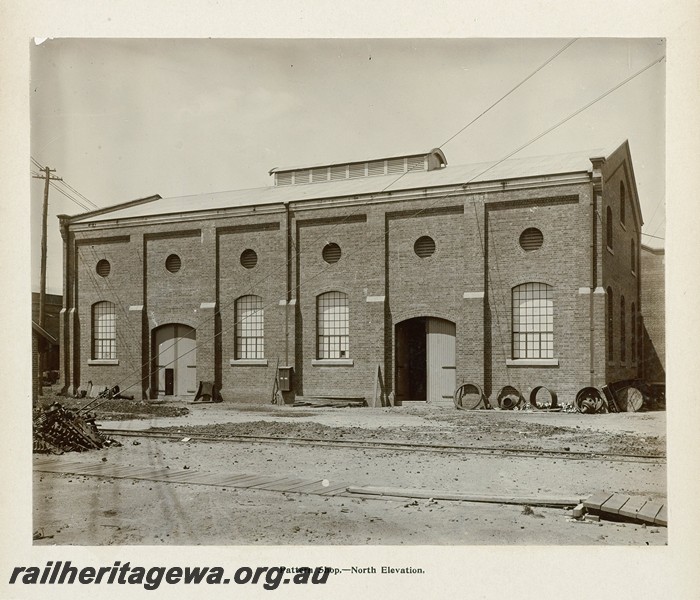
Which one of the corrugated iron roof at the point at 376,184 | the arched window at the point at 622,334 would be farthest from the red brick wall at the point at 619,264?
the corrugated iron roof at the point at 376,184

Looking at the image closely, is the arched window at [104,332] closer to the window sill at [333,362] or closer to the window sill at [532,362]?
the window sill at [333,362]

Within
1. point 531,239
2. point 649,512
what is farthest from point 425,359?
point 649,512

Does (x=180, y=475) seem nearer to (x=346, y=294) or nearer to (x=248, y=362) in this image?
(x=248, y=362)

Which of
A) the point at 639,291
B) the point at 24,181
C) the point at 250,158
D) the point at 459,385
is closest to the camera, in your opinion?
the point at 24,181

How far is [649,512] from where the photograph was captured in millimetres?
Answer: 6781

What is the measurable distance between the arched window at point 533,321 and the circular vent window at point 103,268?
34.4ft

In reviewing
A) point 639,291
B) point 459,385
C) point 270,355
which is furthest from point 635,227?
point 270,355

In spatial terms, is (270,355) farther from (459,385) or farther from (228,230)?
(459,385)

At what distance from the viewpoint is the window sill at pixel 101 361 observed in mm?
16095

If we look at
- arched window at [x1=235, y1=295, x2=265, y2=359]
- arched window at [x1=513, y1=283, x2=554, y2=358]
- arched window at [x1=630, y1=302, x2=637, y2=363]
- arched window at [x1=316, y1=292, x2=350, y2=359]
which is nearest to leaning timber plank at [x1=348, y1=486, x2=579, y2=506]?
arched window at [x1=513, y1=283, x2=554, y2=358]

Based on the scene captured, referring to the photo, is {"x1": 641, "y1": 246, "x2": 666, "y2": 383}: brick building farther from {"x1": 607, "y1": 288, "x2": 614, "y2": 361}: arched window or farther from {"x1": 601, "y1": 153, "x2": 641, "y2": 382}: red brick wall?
{"x1": 607, "y1": 288, "x2": 614, "y2": 361}: arched window

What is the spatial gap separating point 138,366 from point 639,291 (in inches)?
605

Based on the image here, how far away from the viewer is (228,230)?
1877cm

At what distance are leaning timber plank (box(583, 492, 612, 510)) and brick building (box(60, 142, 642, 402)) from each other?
952 centimetres
